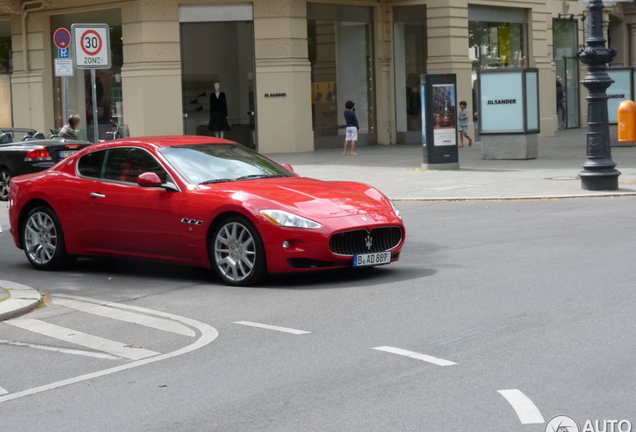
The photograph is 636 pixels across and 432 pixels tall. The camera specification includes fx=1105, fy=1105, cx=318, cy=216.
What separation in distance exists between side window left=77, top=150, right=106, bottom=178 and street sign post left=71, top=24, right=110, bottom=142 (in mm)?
6065

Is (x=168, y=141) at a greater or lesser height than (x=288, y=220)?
greater

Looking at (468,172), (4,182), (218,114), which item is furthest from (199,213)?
(218,114)

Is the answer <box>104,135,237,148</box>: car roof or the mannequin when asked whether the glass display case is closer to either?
the mannequin

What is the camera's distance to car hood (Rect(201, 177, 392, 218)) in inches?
396

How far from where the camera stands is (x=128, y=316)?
902 centimetres

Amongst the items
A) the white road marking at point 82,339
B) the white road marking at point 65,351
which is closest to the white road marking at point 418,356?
the white road marking at point 82,339

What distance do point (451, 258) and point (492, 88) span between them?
16.3 meters

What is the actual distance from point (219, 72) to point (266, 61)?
2157mm

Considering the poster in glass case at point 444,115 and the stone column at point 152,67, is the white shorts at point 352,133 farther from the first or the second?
the poster in glass case at point 444,115

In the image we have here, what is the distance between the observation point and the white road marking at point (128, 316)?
8398 mm

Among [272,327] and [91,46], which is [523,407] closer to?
[272,327]

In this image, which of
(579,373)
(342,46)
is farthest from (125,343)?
(342,46)

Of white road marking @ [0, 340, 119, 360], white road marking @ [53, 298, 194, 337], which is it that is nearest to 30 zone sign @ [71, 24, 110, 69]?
white road marking @ [53, 298, 194, 337]

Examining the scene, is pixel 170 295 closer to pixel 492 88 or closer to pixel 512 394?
pixel 512 394
